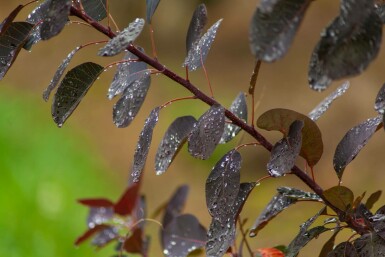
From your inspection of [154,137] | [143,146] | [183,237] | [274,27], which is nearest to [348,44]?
[274,27]

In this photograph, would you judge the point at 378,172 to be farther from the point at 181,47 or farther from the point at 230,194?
the point at 230,194

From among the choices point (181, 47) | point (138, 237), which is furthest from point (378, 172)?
point (138, 237)

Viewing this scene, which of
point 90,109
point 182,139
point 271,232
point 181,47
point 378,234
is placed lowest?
point 378,234

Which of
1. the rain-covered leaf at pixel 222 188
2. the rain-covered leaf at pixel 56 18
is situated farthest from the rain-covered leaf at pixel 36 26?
the rain-covered leaf at pixel 222 188

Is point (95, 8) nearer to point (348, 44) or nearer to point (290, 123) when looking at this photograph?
point (290, 123)

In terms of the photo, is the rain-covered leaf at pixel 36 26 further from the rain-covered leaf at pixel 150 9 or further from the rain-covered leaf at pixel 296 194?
the rain-covered leaf at pixel 296 194

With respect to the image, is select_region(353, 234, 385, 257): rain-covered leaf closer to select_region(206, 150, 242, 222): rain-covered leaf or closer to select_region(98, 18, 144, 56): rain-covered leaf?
select_region(206, 150, 242, 222): rain-covered leaf

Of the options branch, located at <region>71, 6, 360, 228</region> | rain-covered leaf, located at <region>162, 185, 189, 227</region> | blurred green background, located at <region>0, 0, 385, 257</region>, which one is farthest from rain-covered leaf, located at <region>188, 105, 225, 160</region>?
blurred green background, located at <region>0, 0, 385, 257</region>
